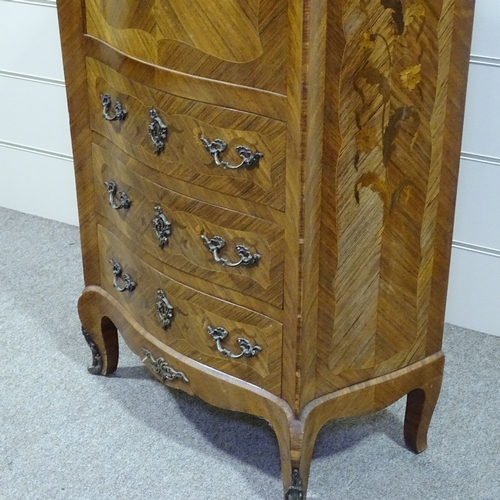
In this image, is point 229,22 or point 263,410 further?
point 263,410

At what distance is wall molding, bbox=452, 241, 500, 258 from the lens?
2094 mm

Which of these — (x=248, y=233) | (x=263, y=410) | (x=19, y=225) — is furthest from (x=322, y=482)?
(x=19, y=225)

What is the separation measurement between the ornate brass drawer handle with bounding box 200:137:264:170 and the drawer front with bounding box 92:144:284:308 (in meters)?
0.09

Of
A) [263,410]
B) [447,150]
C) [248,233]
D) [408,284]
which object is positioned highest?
[447,150]

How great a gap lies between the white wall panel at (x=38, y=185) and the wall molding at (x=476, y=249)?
1214 mm

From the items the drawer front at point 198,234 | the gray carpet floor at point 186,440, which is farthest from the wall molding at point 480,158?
the drawer front at point 198,234

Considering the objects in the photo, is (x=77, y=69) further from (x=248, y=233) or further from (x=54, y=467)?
(x=54, y=467)

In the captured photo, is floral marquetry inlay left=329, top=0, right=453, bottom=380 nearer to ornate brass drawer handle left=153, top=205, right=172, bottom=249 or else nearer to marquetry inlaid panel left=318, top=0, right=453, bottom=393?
marquetry inlaid panel left=318, top=0, right=453, bottom=393

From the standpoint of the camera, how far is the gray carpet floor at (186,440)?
5.48 feet

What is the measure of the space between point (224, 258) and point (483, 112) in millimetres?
823

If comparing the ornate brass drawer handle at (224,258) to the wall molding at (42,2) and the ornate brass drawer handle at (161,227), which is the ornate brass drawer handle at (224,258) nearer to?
the ornate brass drawer handle at (161,227)

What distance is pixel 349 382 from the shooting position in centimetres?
156

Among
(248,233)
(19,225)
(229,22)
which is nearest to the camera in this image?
(229,22)

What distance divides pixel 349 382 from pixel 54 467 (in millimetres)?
624
